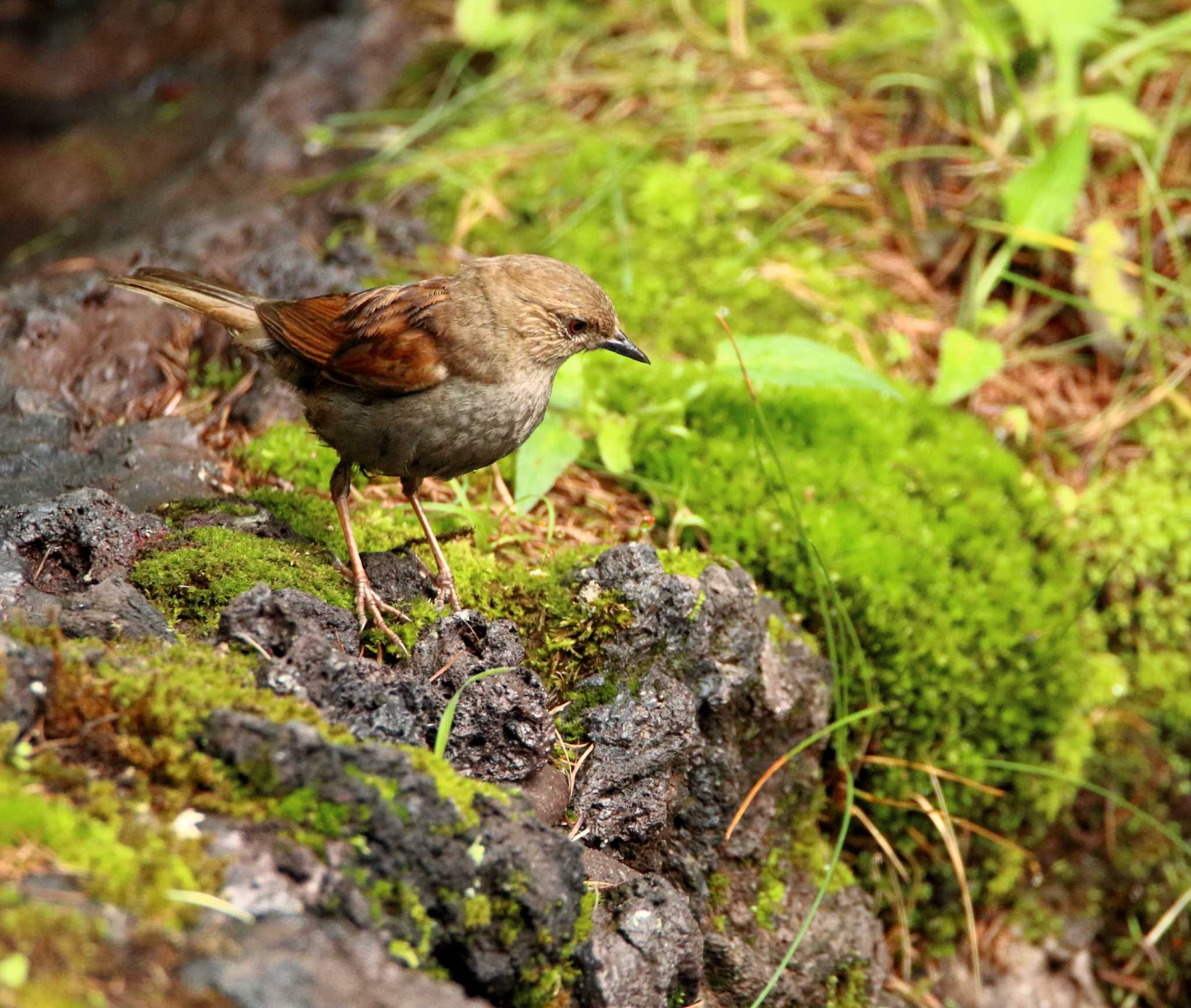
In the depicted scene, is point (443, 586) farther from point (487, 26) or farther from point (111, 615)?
point (487, 26)

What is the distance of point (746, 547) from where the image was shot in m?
4.93

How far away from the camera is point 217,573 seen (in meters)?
3.66

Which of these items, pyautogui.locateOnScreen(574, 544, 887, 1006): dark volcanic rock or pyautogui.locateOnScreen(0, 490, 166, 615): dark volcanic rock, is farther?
pyautogui.locateOnScreen(574, 544, 887, 1006): dark volcanic rock

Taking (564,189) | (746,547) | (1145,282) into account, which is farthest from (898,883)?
(564,189)

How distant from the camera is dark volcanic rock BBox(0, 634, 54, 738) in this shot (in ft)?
8.37

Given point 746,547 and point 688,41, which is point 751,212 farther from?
point 746,547

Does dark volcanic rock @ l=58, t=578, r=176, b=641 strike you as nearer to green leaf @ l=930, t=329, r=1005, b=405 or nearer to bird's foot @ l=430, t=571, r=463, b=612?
bird's foot @ l=430, t=571, r=463, b=612

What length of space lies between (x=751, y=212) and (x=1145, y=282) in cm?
231

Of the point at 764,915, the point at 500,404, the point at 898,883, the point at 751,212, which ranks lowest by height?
the point at 898,883

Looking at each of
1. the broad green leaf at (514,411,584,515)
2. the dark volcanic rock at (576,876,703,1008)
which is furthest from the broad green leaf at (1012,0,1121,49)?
the dark volcanic rock at (576,876,703,1008)

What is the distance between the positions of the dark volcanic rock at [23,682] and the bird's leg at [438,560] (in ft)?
4.76

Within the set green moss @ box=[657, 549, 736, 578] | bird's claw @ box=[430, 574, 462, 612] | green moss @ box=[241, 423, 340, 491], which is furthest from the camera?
green moss @ box=[241, 423, 340, 491]

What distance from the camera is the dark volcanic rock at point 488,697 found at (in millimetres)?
3398

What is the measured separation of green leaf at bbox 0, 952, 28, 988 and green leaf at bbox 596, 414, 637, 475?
11.1ft
